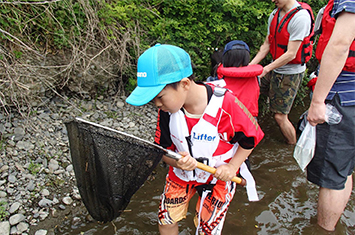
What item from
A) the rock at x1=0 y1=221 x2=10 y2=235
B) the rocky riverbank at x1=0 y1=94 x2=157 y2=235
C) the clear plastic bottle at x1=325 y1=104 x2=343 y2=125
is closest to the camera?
the clear plastic bottle at x1=325 y1=104 x2=343 y2=125

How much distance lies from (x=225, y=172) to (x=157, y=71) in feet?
3.26

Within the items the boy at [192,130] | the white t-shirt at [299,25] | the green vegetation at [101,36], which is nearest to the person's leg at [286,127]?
the white t-shirt at [299,25]

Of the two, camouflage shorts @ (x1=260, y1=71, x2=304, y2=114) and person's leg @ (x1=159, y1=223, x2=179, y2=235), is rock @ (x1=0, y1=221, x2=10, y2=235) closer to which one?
person's leg @ (x1=159, y1=223, x2=179, y2=235)

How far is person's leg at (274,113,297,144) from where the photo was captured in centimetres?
462

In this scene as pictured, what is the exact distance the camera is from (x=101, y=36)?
4.51 metres

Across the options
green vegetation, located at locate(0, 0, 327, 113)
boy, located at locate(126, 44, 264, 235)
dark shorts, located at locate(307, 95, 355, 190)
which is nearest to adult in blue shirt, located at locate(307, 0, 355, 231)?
dark shorts, located at locate(307, 95, 355, 190)

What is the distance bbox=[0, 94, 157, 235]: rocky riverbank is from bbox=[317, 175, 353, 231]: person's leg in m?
2.64

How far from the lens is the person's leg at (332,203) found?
2.75 meters

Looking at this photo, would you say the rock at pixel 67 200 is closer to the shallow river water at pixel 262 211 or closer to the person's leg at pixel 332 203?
the shallow river water at pixel 262 211

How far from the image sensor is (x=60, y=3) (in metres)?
4.04

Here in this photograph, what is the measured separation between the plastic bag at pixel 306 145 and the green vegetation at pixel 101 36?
270cm

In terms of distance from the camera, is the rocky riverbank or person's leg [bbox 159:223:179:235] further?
the rocky riverbank

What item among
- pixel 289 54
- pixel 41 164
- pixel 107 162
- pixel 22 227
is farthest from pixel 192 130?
pixel 289 54

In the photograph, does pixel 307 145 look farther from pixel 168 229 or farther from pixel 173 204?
pixel 168 229
